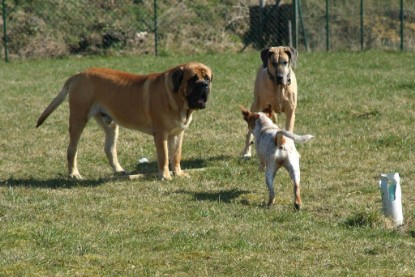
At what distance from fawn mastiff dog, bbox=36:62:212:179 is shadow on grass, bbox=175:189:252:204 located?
995 mm

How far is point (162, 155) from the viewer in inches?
455

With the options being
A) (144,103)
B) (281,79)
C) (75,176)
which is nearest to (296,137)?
(144,103)

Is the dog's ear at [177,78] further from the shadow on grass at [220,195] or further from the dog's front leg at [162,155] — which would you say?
the shadow on grass at [220,195]

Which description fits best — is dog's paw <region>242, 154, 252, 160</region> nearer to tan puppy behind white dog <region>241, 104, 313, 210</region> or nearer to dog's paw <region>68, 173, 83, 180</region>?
dog's paw <region>68, 173, 83, 180</region>

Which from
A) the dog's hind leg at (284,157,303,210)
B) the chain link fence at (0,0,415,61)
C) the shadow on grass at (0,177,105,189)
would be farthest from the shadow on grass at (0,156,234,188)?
the chain link fence at (0,0,415,61)

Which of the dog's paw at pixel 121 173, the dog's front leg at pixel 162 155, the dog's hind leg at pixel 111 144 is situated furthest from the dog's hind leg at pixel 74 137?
the dog's front leg at pixel 162 155

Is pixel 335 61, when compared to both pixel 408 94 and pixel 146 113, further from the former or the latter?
pixel 146 113

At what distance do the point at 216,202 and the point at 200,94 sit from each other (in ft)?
4.97

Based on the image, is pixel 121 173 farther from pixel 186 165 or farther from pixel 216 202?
pixel 216 202

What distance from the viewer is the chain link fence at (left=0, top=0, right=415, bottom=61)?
28.6m

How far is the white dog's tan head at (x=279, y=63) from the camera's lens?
12.9m

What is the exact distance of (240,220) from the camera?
9312mm

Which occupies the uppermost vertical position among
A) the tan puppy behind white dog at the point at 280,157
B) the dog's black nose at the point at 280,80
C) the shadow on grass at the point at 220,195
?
the dog's black nose at the point at 280,80

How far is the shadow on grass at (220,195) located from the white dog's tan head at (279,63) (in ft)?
8.32
